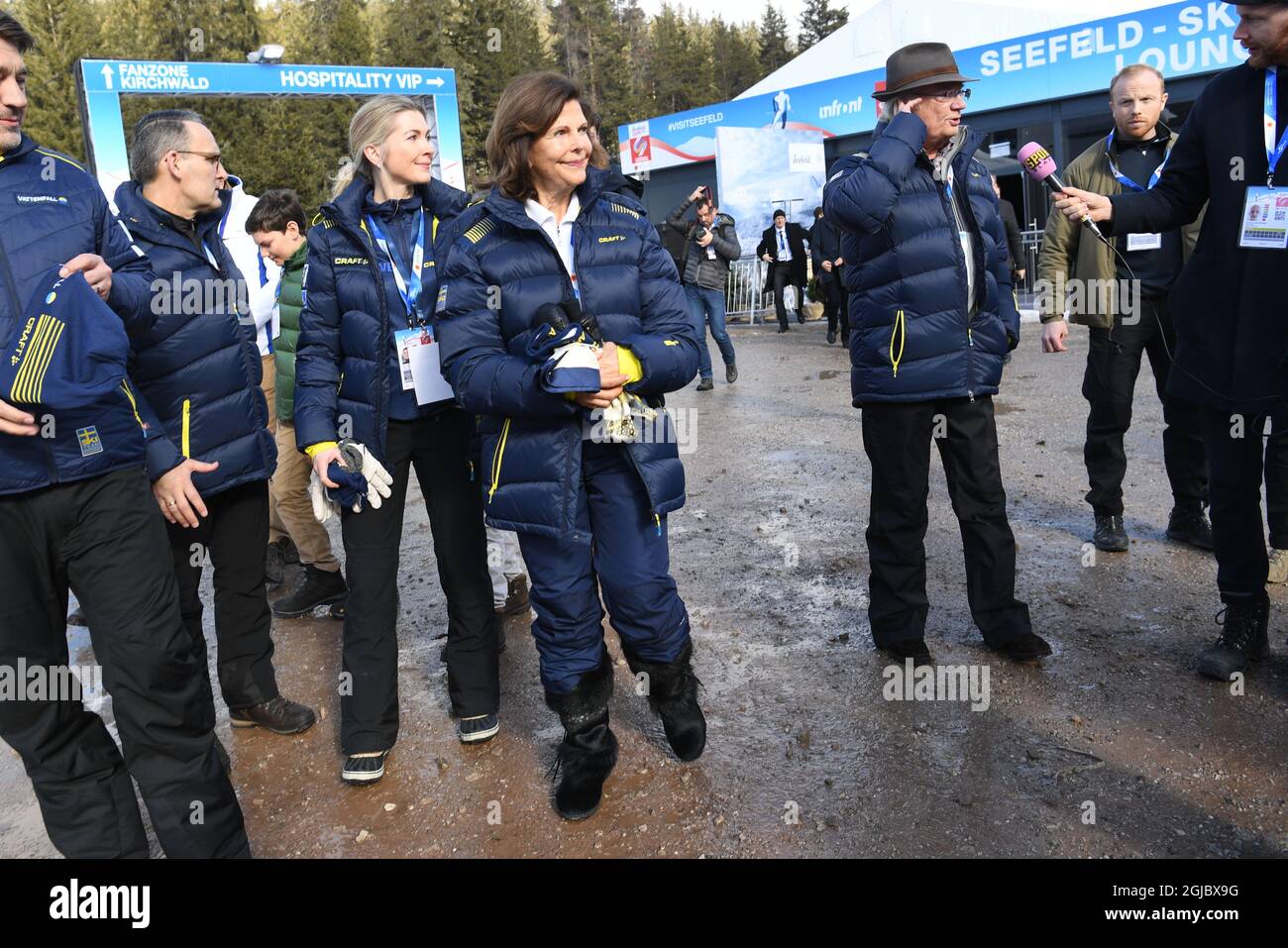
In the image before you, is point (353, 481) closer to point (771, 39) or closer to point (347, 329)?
point (347, 329)

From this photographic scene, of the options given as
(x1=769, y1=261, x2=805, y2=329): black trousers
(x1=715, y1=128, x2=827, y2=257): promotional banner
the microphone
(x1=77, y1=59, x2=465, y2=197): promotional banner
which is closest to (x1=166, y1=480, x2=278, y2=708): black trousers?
the microphone

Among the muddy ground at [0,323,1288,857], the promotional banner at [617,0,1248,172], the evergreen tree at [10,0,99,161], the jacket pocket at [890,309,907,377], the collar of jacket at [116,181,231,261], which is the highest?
the evergreen tree at [10,0,99,161]

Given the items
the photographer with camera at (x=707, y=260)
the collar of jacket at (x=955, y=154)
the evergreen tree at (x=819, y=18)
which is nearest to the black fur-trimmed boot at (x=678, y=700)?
the collar of jacket at (x=955, y=154)

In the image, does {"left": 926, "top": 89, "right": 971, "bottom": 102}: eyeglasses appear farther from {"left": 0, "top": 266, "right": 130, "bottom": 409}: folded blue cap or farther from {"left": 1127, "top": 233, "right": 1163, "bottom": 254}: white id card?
{"left": 0, "top": 266, "right": 130, "bottom": 409}: folded blue cap

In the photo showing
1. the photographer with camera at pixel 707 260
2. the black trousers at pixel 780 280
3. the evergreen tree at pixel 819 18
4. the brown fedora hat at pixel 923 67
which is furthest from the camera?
the evergreen tree at pixel 819 18

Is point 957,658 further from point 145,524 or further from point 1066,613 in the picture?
point 145,524

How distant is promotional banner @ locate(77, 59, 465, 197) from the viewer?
17.4m

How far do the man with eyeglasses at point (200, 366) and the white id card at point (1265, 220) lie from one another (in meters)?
3.39

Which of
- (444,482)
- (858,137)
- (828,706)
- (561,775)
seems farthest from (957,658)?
(858,137)

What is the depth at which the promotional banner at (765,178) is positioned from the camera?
21.1 metres

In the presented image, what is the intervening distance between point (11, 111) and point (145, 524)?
109cm

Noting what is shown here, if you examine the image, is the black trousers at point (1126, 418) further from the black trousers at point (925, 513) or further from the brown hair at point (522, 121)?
the brown hair at point (522, 121)

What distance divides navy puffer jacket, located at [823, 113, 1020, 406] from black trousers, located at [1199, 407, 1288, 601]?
0.80m

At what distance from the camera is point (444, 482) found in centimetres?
366
